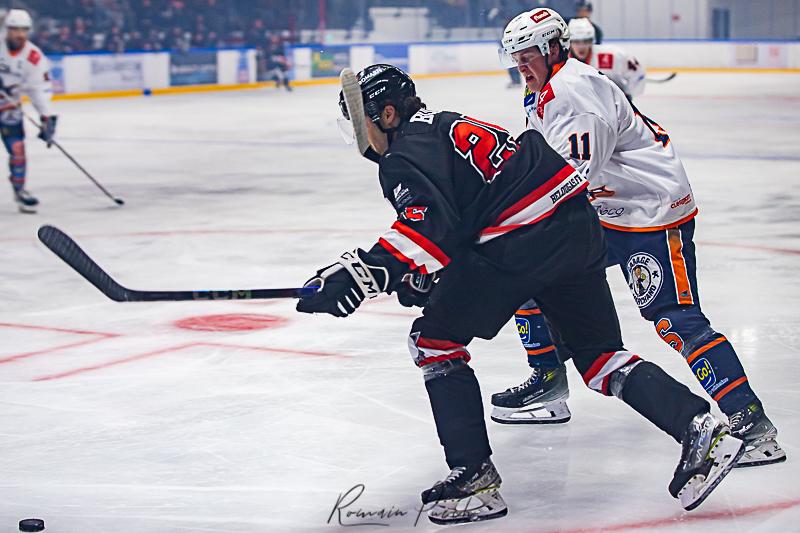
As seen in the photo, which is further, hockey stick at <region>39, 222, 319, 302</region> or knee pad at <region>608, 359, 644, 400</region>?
knee pad at <region>608, 359, 644, 400</region>

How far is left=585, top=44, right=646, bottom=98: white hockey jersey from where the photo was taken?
824 cm

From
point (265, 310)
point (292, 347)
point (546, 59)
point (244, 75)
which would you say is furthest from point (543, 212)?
point (244, 75)

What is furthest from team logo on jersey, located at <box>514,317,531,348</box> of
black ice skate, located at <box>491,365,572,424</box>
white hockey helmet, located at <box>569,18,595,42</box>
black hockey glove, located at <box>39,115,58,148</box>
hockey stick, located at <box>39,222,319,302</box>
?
black hockey glove, located at <box>39,115,58,148</box>

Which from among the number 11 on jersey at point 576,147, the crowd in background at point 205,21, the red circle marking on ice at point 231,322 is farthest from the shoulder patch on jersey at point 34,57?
the crowd in background at point 205,21

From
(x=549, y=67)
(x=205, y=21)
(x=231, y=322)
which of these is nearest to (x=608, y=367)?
(x=549, y=67)

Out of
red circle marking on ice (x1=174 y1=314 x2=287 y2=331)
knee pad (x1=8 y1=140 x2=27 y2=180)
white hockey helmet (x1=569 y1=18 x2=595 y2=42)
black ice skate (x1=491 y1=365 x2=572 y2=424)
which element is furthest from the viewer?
knee pad (x1=8 y1=140 x2=27 y2=180)

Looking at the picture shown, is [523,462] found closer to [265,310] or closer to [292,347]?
[292,347]

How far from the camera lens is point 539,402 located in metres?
4.16

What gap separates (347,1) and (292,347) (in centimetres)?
2641

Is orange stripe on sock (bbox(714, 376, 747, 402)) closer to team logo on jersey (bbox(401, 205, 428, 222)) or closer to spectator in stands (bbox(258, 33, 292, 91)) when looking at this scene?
team logo on jersey (bbox(401, 205, 428, 222))

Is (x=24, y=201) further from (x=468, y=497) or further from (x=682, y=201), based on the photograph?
(x=468, y=497)

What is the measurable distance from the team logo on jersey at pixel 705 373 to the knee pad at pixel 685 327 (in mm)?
39

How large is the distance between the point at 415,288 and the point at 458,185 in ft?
0.99

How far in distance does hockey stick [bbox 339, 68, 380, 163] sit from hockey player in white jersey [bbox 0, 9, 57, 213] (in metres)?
6.92
